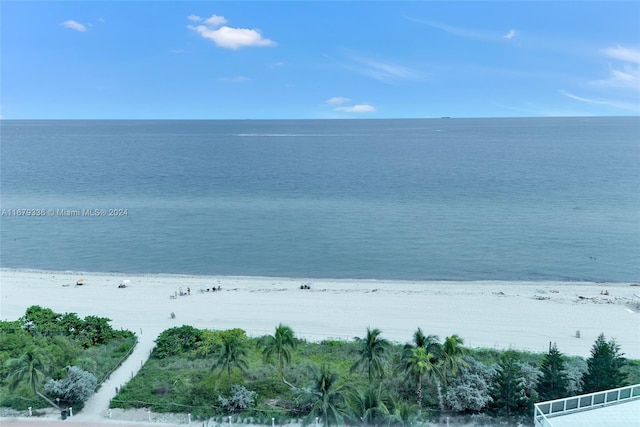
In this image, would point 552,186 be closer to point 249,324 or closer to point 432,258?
point 432,258

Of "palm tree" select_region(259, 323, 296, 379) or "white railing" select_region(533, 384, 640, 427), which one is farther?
"palm tree" select_region(259, 323, 296, 379)

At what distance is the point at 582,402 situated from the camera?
18.7 m

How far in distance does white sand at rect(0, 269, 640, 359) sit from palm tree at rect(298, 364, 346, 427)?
13.2 m

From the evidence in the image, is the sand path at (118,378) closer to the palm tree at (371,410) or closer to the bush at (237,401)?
the bush at (237,401)

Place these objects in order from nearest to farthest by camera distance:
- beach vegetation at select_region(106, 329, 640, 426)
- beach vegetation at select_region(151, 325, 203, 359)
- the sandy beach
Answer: beach vegetation at select_region(106, 329, 640, 426), beach vegetation at select_region(151, 325, 203, 359), the sandy beach

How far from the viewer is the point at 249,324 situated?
1359 inches

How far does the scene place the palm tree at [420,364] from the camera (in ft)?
70.6

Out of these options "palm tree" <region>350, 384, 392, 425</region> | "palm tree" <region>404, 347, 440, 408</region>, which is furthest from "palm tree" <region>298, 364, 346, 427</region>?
"palm tree" <region>404, 347, 440, 408</region>

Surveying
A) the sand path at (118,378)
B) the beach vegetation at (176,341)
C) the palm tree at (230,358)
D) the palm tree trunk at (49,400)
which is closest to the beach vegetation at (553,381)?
the palm tree at (230,358)

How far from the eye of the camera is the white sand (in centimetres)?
3303

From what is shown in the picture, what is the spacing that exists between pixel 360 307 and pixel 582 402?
2080 centimetres

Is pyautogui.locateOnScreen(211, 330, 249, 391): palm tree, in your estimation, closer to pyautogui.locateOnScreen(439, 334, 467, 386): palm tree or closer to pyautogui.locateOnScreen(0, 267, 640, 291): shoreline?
pyautogui.locateOnScreen(439, 334, 467, 386): palm tree

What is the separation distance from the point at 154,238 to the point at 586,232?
54.6m

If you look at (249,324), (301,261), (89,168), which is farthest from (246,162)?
(249,324)
